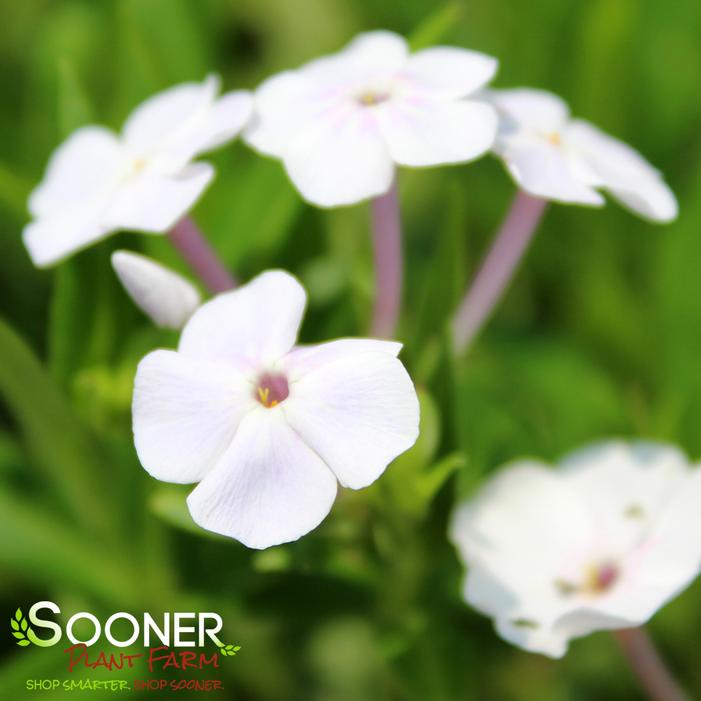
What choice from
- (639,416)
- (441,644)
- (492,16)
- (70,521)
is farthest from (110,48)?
(441,644)

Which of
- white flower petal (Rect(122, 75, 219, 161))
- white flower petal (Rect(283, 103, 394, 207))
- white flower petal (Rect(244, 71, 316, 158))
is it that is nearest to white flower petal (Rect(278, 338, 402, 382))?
white flower petal (Rect(283, 103, 394, 207))

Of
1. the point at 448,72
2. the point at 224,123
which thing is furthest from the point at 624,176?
the point at 224,123

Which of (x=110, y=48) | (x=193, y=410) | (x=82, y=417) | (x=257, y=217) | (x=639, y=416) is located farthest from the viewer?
(x=110, y=48)

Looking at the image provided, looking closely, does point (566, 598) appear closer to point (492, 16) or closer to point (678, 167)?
point (678, 167)

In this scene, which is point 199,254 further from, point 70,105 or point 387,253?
point 70,105

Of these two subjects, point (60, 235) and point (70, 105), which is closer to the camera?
point (60, 235)
